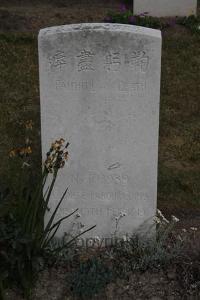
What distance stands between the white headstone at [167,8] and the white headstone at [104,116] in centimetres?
517

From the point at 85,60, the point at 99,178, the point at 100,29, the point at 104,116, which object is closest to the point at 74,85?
the point at 85,60

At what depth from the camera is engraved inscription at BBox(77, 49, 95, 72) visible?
15.0ft

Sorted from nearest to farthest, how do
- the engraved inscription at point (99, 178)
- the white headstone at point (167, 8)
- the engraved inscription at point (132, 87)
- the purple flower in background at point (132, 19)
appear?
1. the engraved inscription at point (132, 87)
2. the engraved inscription at point (99, 178)
3. the purple flower in background at point (132, 19)
4. the white headstone at point (167, 8)

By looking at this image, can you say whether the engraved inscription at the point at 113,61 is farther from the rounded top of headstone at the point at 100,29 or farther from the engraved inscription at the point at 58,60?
the engraved inscription at the point at 58,60

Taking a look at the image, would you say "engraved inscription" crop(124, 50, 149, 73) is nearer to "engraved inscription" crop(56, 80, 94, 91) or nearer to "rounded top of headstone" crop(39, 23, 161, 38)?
"rounded top of headstone" crop(39, 23, 161, 38)

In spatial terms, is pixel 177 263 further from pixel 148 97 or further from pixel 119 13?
pixel 119 13

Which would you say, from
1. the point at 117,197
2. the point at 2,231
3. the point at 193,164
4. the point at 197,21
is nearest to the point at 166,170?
the point at 193,164

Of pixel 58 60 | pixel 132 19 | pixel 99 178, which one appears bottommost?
pixel 99 178

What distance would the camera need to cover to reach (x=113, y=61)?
15.1ft

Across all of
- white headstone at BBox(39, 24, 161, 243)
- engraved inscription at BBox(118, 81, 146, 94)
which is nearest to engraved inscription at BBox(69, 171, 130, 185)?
white headstone at BBox(39, 24, 161, 243)

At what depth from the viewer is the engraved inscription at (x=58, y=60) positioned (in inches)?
180

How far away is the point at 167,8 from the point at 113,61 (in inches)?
214

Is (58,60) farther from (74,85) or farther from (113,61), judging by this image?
(113,61)

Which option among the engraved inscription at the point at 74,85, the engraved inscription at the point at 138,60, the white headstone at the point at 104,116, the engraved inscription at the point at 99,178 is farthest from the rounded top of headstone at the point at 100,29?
the engraved inscription at the point at 99,178
